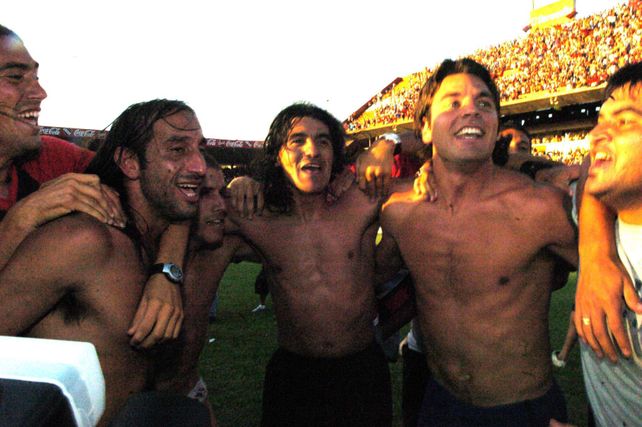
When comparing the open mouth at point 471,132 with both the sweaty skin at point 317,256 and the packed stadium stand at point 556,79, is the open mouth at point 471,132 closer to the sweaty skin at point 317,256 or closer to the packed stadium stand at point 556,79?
the sweaty skin at point 317,256

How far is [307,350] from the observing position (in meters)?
2.83

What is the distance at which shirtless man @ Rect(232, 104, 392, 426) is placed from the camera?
2.78 metres

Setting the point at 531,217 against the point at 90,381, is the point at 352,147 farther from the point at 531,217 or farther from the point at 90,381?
the point at 90,381

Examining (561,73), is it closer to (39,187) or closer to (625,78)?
(625,78)

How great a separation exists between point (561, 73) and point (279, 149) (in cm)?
2572

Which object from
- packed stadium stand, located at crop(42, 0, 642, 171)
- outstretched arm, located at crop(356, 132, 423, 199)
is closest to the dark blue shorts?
outstretched arm, located at crop(356, 132, 423, 199)

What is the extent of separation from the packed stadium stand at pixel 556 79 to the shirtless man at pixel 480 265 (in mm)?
18302

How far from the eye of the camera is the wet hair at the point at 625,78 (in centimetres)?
136

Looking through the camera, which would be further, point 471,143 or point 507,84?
point 507,84

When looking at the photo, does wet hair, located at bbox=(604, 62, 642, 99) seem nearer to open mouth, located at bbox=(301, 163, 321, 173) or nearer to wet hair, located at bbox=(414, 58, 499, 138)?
wet hair, located at bbox=(414, 58, 499, 138)

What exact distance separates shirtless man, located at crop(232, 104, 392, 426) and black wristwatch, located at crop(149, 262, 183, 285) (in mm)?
1069

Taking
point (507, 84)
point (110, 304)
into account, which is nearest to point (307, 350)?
point (110, 304)

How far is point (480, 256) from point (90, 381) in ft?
6.52

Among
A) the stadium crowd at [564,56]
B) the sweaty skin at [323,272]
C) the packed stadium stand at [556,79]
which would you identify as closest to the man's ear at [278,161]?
the sweaty skin at [323,272]
